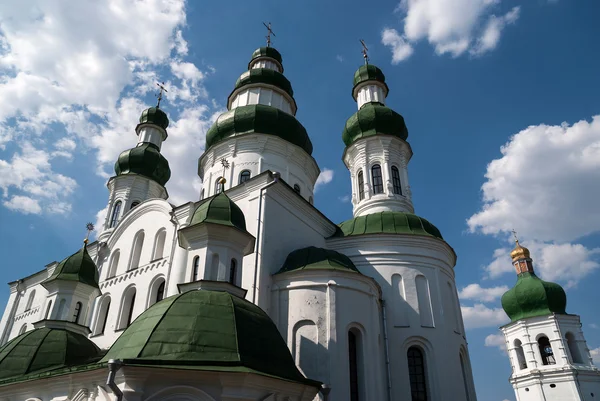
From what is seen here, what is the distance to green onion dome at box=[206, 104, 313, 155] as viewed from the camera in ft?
55.3

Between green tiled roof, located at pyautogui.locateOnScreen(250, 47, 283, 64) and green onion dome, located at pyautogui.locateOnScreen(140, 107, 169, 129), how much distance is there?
19.6ft

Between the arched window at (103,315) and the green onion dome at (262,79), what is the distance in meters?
10.7

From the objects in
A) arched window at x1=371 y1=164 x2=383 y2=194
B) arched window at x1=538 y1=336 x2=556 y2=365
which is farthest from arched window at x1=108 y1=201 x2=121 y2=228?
arched window at x1=538 y1=336 x2=556 y2=365

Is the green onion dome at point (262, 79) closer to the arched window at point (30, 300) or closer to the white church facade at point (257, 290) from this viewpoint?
the white church facade at point (257, 290)

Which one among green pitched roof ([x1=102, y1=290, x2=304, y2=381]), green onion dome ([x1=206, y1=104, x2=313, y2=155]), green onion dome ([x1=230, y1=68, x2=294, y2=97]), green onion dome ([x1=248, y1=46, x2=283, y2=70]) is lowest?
green pitched roof ([x1=102, y1=290, x2=304, y2=381])

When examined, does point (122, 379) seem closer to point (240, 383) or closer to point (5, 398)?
point (240, 383)

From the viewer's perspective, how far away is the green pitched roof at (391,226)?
48.7 ft

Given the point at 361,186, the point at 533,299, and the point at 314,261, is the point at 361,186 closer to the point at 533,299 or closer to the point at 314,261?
the point at 314,261

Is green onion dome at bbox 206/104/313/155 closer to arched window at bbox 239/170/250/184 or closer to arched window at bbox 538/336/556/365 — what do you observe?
arched window at bbox 239/170/250/184

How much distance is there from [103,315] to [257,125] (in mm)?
8713

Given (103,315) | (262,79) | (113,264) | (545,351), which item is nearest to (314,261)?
(103,315)

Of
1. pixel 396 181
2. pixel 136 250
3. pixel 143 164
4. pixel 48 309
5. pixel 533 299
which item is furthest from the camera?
pixel 533 299

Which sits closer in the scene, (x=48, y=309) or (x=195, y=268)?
(x=195, y=268)

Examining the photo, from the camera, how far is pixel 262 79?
19.7 metres
